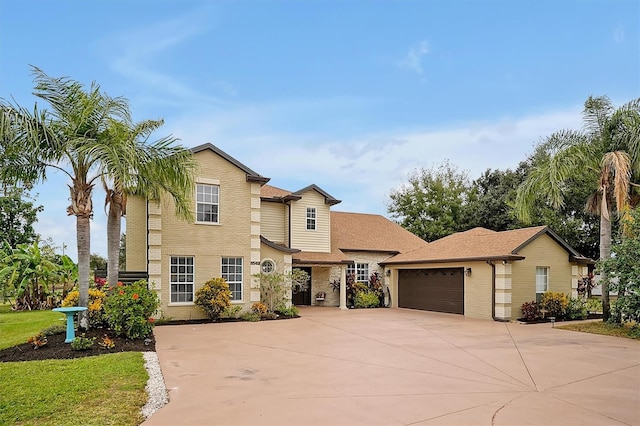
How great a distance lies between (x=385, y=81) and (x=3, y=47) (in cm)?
1187

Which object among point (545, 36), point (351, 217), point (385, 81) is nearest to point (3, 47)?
point (385, 81)

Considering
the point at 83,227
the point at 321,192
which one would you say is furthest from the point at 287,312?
the point at 83,227

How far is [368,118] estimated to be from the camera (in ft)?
62.3

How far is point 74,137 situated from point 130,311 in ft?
14.8

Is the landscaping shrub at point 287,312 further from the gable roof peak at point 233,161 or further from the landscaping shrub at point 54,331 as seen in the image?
the landscaping shrub at point 54,331

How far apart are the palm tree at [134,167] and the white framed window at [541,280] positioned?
1385 centimetres

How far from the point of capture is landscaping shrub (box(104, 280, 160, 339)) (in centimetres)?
1133

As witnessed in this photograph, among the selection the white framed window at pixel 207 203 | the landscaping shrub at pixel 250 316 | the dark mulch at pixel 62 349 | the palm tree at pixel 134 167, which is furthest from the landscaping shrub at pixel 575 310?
the dark mulch at pixel 62 349

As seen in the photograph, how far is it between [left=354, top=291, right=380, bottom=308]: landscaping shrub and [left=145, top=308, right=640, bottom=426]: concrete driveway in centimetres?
857

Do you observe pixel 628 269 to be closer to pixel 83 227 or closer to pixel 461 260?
pixel 461 260

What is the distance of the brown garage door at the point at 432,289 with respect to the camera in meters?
19.5

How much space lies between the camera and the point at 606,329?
1491 cm

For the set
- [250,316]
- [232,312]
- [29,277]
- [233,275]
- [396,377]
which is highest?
[233,275]

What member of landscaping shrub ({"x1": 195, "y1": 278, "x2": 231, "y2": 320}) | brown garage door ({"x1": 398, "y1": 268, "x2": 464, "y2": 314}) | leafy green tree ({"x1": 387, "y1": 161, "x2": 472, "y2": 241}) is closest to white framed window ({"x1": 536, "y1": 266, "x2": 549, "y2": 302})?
brown garage door ({"x1": 398, "y1": 268, "x2": 464, "y2": 314})
